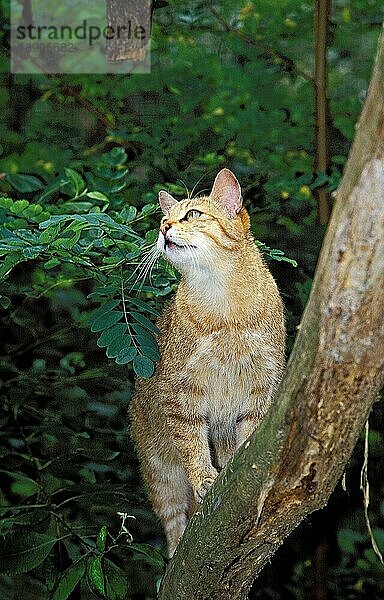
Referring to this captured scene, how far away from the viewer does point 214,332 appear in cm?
194

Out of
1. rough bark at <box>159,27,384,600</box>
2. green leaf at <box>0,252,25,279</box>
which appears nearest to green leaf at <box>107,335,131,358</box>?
green leaf at <box>0,252,25,279</box>

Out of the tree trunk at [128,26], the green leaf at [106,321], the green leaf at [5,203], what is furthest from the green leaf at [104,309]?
the tree trunk at [128,26]

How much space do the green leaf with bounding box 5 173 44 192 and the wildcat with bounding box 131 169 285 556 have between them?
0.65 meters

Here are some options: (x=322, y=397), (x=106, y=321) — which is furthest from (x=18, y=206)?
(x=322, y=397)

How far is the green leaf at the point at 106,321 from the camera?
1903 mm

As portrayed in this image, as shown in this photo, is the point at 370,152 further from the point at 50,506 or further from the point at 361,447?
the point at 361,447

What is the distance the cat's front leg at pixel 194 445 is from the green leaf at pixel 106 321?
0.24 meters

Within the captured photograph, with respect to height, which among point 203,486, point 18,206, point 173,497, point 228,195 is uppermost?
point 228,195

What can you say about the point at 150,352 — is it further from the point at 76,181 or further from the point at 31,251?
the point at 76,181

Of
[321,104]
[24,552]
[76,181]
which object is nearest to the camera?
[24,552]

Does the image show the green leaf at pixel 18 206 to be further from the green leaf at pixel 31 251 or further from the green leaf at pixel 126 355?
the green leaf at pixel 126 355

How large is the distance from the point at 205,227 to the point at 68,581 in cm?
86

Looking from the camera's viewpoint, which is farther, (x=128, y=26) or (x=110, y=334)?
(x=128, y=26)

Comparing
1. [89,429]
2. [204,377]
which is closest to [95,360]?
[89,429]
